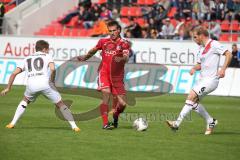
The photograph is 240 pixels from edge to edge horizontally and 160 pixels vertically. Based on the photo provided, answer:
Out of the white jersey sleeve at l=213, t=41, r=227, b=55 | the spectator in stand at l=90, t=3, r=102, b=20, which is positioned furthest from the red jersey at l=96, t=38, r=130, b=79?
the spectator in stand at l=90, t=3, r=102, b=20

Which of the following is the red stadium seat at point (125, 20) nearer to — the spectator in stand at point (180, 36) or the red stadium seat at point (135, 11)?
the red stadium seat at point (135, 11)

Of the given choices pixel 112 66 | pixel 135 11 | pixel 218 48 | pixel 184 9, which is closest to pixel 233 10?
pixel 184 9

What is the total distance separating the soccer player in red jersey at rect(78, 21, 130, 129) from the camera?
15.5 meters

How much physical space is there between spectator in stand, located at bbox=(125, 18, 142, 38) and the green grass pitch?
1210 cm

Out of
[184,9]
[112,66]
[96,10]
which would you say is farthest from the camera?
[96,10]

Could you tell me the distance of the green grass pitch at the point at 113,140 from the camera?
11695 millimetres

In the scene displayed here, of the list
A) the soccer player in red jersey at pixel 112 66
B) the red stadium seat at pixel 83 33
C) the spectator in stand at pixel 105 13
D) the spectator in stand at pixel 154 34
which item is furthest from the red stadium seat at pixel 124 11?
the soccer player in red jersey at pixel 112 66

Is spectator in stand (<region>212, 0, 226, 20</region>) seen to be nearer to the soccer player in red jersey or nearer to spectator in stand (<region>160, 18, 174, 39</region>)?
spectator in stand (<region>160, 18, 174, 39</region>)

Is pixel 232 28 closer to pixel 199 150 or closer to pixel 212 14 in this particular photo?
pixel 212 14

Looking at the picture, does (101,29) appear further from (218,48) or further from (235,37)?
(218,48)

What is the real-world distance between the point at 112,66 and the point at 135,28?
51.9 feet

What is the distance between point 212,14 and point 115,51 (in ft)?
55.3

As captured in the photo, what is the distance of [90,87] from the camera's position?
1088 inches

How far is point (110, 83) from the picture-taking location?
1577cm
